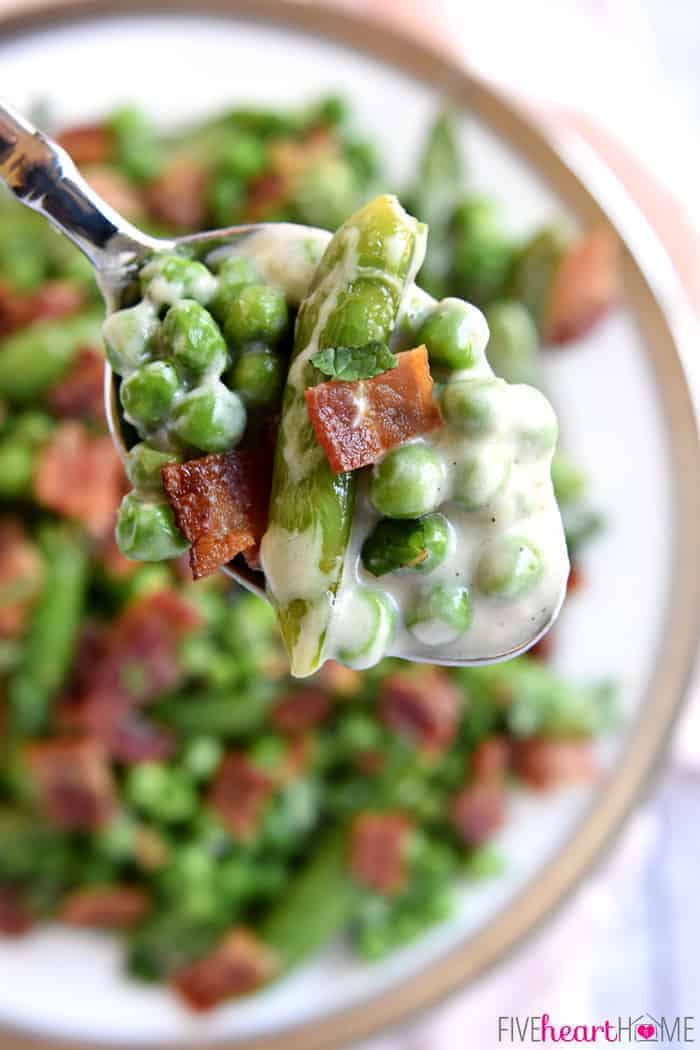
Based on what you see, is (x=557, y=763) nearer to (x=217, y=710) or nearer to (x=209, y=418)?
(x=217, y=710)

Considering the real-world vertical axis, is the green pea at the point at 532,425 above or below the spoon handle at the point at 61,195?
below

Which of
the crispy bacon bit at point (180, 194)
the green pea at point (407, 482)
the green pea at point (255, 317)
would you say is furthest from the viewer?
the crispy bacon bit at point (180, 194)

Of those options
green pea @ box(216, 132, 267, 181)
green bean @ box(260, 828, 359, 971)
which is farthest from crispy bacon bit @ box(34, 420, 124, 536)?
green bean @ box(260, 828, 359, 971)

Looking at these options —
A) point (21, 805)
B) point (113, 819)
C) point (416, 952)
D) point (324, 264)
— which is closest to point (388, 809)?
point (416, 952)

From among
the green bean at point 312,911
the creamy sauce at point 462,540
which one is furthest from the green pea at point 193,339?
the green bean at point 312,911

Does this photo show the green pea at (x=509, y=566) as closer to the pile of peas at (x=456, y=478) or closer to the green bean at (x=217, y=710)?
the pile of peas at (x=456, y=478)

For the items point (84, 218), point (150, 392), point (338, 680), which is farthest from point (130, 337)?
point (338, 680)

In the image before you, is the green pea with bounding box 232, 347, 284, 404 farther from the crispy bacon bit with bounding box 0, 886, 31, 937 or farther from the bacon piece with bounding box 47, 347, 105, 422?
the crispy bacon bit with bounding box 0, 886, 31, 937
